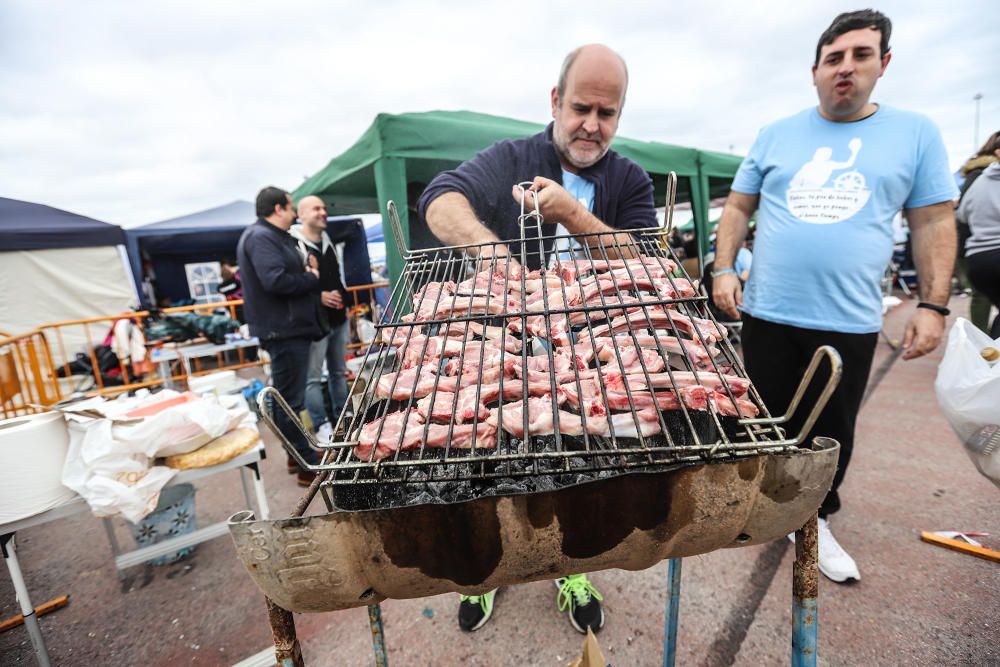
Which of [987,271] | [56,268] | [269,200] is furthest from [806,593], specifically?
[56,268]

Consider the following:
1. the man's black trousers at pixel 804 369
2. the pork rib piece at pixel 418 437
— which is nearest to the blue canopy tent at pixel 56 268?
the pork rib piece at pixel 418 437

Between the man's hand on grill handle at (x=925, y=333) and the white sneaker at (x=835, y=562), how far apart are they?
104 centimetres

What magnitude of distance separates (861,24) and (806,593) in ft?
8.05

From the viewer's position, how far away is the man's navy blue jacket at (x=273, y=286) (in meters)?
3.54

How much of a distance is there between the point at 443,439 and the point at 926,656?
2.25 m

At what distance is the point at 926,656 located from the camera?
5.77ft

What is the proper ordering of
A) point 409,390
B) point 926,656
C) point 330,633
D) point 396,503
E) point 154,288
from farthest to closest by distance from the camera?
point 154,288 → point 330,633 → point 926,656 → point 409,390 → point 396,503

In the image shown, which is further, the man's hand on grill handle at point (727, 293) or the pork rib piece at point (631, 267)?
the man's hand on grill handle at point (727, 293)

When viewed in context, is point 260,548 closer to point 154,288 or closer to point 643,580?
point 643,580

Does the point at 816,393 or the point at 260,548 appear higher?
the point at 260,548

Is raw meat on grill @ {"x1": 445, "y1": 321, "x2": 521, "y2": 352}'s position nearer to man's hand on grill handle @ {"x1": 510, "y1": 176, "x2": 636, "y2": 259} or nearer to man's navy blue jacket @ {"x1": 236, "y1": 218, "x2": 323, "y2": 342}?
man's hand on grill handle @ {"x1": 510, "y1": 176, "x2": 636, "y2": 259}

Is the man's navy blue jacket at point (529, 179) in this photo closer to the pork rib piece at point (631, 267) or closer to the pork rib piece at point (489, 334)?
the pork rib piece at point (631, 267)

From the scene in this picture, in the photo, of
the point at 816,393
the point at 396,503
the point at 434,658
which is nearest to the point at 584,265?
the point at 396,503

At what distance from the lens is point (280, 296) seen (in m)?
3.64
